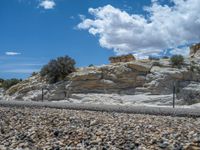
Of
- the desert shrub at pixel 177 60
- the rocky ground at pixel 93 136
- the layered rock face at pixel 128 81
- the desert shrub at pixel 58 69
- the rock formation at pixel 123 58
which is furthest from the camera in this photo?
the rock formation at pixel 123 58

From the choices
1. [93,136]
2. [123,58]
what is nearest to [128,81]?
[123,58]

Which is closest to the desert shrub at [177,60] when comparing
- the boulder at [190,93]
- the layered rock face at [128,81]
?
the layered rock face at [128,81]

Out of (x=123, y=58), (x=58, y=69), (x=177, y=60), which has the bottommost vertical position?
(x=58, y=69)

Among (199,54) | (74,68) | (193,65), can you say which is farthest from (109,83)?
(199,54)

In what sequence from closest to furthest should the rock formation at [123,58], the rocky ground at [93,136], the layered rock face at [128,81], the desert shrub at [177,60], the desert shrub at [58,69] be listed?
the rocky ground at [93,136], the layered rock face at [128,81], the desert shrub at [177,60], the desert shrub at [58,69], the rock formation at [123,58]

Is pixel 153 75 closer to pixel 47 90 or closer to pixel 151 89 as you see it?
pixel 151 89

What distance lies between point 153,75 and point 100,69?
5216 mm

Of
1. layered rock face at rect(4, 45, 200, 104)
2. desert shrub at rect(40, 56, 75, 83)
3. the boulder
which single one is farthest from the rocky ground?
desert shrub at rect(40, 56, 75, 83)

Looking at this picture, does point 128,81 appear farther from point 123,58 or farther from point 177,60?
point 123,58

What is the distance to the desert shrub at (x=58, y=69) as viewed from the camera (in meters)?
37.3

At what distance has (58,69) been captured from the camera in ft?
123

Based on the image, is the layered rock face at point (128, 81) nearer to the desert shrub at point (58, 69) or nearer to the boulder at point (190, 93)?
the boulder at point (190, 93)

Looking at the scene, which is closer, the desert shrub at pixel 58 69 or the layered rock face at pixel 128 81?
the layered rock face at pixel 128 81

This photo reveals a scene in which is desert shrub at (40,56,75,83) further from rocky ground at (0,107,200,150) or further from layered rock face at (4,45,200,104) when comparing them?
rocky ground at (0,107,200,150)
